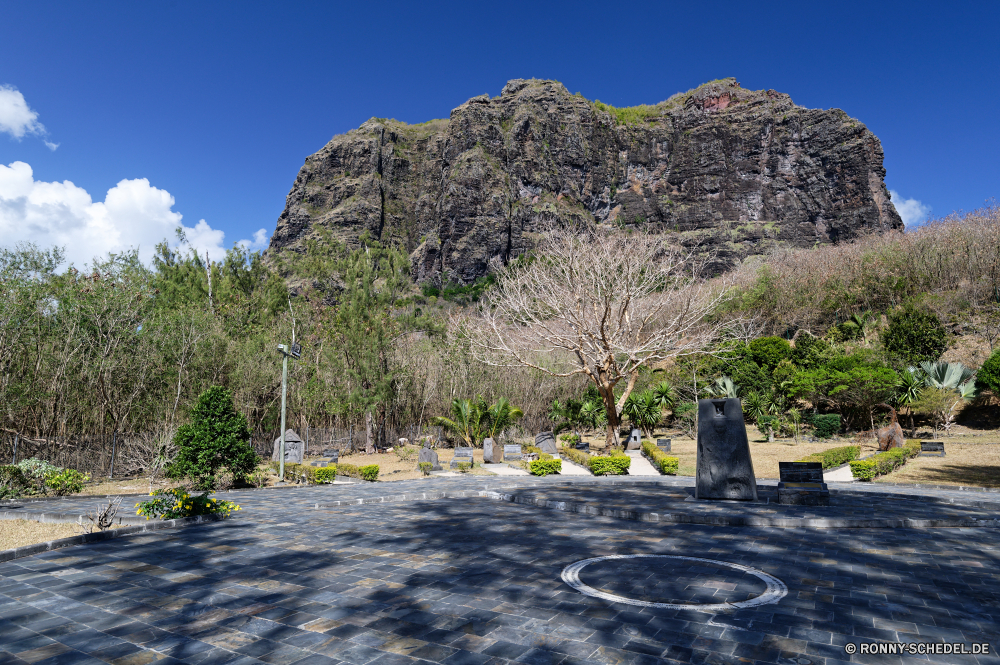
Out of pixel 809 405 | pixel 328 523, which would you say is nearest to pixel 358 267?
pixel 328 523

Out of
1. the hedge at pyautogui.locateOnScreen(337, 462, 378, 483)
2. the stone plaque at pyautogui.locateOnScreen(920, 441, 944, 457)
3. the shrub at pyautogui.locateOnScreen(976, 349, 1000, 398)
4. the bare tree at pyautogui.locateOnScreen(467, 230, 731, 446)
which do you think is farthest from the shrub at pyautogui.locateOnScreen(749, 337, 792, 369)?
the hedge at pyautogui.locateOnScreen(337, 462, 378, 483)

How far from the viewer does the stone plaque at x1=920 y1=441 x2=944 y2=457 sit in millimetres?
17516

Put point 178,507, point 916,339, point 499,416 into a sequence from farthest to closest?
point 916,339 → point 499,416 → point 178,507

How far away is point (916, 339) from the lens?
90.9 feet

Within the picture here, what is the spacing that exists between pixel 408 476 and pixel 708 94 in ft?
330

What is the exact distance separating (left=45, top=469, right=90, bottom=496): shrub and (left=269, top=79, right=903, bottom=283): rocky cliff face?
2635 inches

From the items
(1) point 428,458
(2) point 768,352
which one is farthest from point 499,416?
(2) point 768,352

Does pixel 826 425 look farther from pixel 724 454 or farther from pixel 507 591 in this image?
pixel 507 591

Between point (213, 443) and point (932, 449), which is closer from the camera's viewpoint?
point (213, 443)

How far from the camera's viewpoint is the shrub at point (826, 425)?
79.8 feet

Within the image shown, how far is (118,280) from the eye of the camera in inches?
691

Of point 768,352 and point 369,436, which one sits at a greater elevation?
point 768,352

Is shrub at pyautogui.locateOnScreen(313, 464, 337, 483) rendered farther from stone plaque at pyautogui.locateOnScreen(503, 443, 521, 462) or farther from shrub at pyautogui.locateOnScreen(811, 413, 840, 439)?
shrub at pyautogui.locateOnScreen(811, 413, 840, 439)

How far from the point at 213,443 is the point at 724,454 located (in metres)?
11.8
